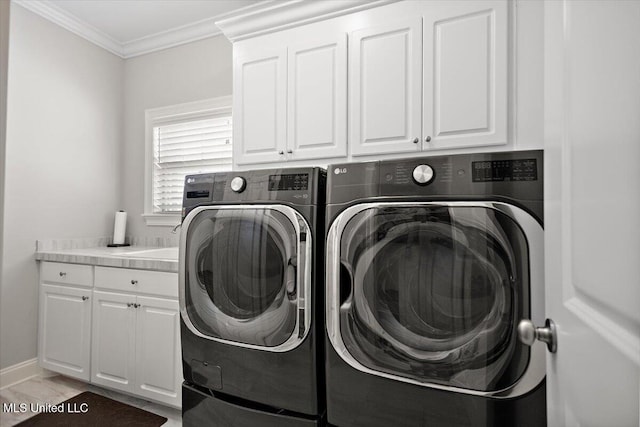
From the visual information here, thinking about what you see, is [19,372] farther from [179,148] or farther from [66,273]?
[179,148]

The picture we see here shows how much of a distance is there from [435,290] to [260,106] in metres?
1.52

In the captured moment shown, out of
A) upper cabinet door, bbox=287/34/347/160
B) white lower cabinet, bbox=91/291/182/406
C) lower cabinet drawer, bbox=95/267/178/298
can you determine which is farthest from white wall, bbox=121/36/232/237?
upper cabinet door, bbox=287/34/347/160

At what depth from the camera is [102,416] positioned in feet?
6.76

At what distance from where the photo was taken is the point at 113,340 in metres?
2.19

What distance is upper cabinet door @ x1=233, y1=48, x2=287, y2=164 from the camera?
6.72 feet

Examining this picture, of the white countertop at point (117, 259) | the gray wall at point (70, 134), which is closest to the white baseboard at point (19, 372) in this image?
the gray wall at point (70, 134)

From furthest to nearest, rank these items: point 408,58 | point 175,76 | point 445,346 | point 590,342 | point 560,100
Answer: point 175,76 → point 408,58 → point 445,346 → point 560,100 → point 590,342

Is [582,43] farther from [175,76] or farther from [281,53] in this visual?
[175,76]

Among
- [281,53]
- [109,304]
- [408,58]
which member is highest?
[281,53]

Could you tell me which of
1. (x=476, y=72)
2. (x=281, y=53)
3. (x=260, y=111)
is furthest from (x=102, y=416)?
(x=476, y=72)

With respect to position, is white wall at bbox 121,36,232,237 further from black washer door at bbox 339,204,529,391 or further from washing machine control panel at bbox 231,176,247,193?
black washer door at bbox 339,204,529,391

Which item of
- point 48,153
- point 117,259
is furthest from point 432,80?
point 48,153

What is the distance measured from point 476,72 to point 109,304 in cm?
251

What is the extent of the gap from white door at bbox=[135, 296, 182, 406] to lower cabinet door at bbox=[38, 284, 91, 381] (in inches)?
19.8
